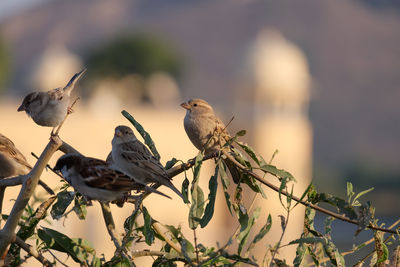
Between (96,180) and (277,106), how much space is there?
43.7 meters

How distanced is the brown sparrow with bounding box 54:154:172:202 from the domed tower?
33.0m

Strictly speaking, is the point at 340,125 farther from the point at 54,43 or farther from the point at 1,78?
the point at 54,43

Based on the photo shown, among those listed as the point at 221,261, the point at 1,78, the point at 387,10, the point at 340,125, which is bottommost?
the point at 221,261

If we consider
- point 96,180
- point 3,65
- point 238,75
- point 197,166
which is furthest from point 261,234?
point 3,65

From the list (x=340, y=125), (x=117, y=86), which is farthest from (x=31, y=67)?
(x=340, y=125)

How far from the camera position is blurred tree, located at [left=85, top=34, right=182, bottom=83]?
5578cm

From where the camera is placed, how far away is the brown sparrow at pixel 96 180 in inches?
98.7

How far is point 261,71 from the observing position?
129ft

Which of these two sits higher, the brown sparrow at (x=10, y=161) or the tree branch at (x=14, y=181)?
the brown sparrow at (x=10, y=161)

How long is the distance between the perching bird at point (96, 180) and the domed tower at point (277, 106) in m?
33.0

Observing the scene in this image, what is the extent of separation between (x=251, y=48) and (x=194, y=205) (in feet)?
124

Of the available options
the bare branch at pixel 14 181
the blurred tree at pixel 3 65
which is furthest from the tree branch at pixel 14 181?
the blurred tree at pixel 3 65

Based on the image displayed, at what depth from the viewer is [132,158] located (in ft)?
10.8

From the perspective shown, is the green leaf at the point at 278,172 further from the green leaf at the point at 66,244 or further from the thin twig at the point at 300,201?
the green leaf at the point at 66,244
